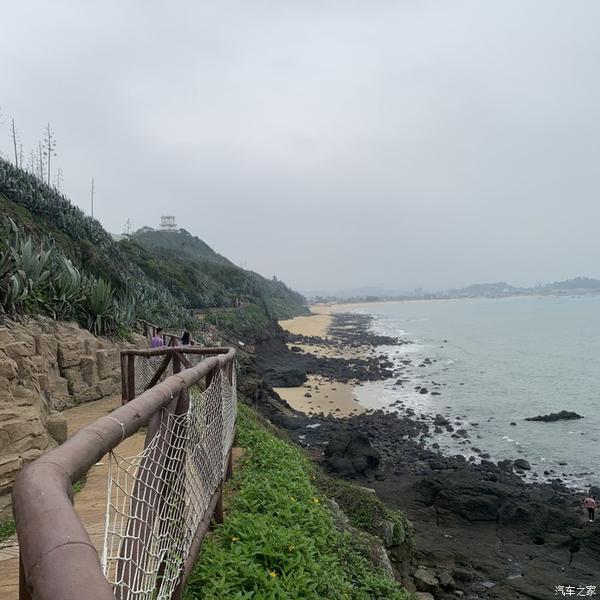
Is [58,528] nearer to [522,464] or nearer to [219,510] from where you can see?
[219,510]

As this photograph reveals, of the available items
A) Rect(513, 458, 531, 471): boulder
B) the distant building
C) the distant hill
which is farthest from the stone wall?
the distant building

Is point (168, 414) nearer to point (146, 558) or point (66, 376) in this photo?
point (146, 558)

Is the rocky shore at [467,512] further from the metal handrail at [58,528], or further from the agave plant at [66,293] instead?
the agave plant at [66,293]

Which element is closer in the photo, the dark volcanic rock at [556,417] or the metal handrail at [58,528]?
the metal handrail at [58,528]

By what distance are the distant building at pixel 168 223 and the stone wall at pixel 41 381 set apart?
336ft

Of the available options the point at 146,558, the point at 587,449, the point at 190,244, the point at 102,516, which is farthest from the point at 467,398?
the point at 190,244

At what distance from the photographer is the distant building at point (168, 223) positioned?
109000 millimetres

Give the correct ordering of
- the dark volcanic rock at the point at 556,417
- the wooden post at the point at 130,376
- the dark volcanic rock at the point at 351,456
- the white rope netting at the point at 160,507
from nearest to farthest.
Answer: the white rope netting at the point at 160,507 → the wooden post at the point at 130,376 → the dark volcanic rock at the point at 351,456 → the dark volcanic rock at the point at 556,417

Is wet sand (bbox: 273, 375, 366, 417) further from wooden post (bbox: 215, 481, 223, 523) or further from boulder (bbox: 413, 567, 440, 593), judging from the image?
wooden post (bbox: 215, 481, 223, 523)

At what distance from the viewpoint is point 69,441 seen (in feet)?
4.62

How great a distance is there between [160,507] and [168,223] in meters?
114

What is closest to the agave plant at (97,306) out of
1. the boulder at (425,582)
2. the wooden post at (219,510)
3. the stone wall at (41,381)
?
the stone wall at (41,381)

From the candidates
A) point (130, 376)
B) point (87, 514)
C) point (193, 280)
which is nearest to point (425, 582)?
point (130, 376)

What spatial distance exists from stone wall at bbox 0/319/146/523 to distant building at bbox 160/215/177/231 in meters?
103
